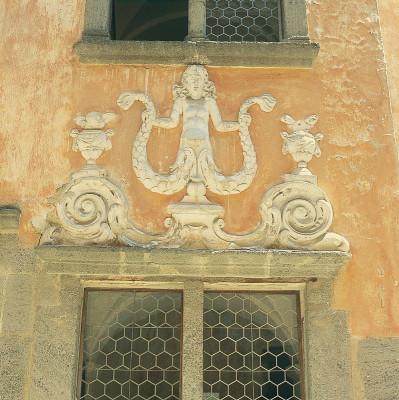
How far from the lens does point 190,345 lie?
5789 millimetres

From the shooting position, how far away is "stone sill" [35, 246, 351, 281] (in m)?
5.82

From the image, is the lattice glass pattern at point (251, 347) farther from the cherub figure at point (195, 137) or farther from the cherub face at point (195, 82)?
the cherub face at point (195, 82)

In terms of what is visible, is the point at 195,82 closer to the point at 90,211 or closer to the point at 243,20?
the point at 243,20

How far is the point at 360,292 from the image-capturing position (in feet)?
19.6

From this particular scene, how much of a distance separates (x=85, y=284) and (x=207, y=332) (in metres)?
1.04

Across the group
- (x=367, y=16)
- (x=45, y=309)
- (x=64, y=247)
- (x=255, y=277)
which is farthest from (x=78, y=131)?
(x=367, y=16)

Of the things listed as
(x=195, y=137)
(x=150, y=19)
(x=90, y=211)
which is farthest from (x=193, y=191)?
(x=150, y=19)

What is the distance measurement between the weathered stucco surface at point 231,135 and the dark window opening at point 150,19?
6.81ft

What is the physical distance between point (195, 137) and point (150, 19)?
347 cm

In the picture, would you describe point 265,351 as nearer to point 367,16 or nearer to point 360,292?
point 360,292

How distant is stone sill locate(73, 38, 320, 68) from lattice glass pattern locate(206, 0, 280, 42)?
21.6 inches

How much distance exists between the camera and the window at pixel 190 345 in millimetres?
5809

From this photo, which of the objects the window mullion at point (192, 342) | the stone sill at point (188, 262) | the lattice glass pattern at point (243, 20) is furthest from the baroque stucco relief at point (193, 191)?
the lattice glass pattern at point (243, 20)

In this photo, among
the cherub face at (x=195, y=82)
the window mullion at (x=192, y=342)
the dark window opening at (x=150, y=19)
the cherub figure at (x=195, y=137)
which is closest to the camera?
the window mullion at (x=192, y=342)
